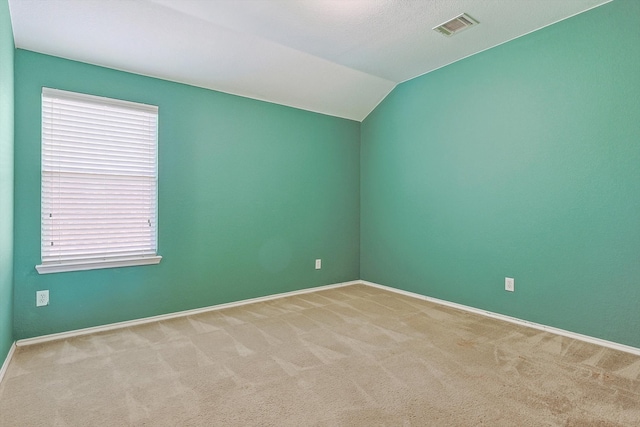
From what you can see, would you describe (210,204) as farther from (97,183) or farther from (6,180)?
(6,180)

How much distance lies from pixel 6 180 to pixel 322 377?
2.52m

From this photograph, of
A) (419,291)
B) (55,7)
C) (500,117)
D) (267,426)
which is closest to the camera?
(267,426)

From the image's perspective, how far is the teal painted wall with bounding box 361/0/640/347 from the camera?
8.28 feet

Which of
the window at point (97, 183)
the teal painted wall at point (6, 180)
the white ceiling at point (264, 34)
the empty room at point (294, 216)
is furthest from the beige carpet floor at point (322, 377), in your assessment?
the white ceiling at point (264, 34)

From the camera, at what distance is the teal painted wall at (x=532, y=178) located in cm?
252

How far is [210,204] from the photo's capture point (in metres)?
3.51

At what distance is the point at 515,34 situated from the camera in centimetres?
303

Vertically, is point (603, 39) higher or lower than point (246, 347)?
higher

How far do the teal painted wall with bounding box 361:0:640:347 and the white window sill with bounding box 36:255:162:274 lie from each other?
287 cm

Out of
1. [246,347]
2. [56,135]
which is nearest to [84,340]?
[246,347]

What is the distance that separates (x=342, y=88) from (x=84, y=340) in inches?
143

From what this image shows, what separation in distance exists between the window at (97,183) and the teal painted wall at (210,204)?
0.09 metres

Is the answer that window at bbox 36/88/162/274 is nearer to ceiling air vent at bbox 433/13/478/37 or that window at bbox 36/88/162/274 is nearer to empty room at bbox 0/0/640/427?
empty room at bbox 0/0/640/427

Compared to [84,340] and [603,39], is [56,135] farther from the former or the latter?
[603,39]
